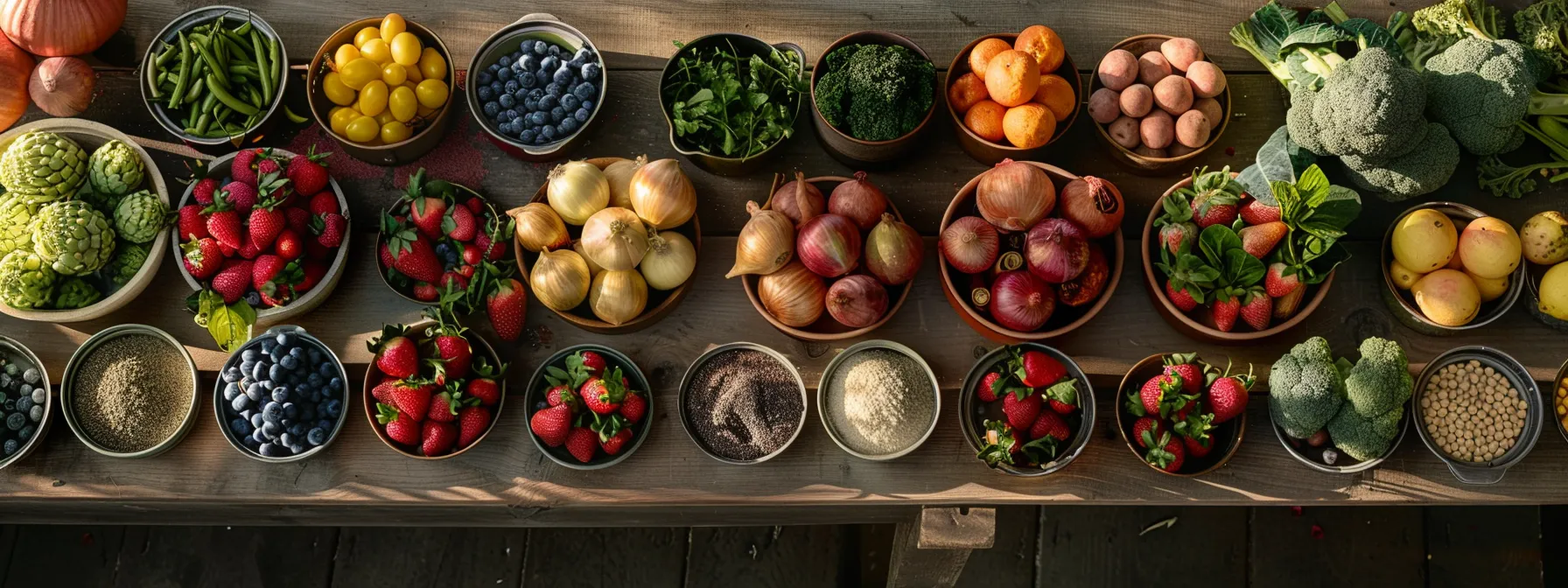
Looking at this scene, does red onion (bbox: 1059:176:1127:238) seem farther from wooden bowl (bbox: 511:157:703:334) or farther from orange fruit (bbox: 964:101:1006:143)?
wooden bowl (bbox: 511:157:703:334)

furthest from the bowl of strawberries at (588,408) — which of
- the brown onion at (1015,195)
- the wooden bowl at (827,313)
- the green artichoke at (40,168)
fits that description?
the green artichoke at (40,168)

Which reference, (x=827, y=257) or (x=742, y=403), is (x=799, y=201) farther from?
(x=742, y=403)

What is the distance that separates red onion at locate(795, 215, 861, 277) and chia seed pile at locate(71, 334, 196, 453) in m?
1.14

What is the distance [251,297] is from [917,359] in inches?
47.2

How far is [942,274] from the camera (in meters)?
1.69

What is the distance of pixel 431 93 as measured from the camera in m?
1.79

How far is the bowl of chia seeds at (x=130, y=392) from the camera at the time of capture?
1668 mm

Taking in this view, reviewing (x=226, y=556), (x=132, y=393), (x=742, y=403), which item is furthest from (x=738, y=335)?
(x=226, y=556)

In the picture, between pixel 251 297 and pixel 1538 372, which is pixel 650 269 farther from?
pixel 1538 372

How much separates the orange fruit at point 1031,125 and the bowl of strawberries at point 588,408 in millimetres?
813

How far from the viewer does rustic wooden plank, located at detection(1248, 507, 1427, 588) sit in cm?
245

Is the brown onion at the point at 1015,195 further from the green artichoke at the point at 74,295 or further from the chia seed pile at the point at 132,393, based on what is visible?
the green artichoke at the point at 74,295

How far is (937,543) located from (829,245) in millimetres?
622

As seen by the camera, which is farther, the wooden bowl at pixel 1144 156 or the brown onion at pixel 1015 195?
the wooden bowl at pixel 1144 156
